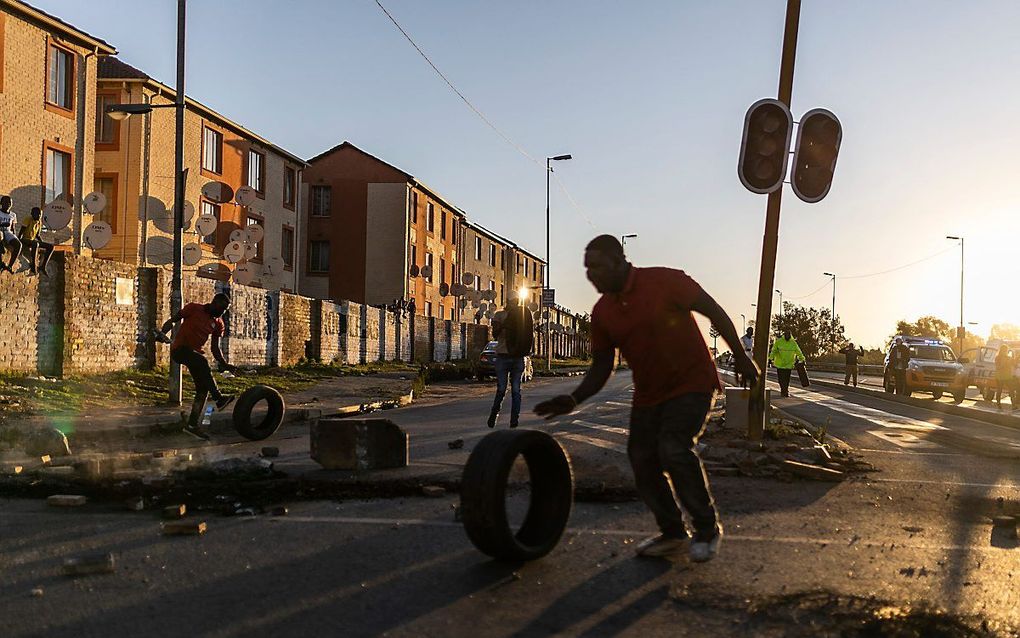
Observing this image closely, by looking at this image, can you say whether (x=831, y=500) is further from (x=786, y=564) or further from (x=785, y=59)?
(x=785, y=59)

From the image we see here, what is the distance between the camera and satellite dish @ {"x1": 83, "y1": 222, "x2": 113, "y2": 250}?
79.9ft

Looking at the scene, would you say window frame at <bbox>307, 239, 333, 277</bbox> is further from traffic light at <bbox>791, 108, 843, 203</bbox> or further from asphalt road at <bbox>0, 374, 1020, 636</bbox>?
asphalt road at <bbox>0, 374, 1020, 636</bbox>

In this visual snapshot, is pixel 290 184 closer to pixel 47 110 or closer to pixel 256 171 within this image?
pixel 256 171

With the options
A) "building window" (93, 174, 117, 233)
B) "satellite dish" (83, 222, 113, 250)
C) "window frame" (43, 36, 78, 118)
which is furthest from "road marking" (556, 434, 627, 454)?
"building window" (93, 174, 117, 233)

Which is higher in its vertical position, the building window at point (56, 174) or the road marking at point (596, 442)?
the building window at point (56, 174)

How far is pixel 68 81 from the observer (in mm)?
27703

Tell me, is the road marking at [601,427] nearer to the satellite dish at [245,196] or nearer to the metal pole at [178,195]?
the metal pole at [178,195]

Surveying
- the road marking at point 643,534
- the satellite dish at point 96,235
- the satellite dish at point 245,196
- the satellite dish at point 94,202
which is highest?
the satellite dish at point 245,196

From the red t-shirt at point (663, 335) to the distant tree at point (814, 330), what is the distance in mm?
103214

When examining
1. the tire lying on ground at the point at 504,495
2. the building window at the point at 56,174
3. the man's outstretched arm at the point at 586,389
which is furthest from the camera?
the building window at the point at 56,174

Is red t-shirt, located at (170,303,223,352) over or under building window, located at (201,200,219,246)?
under

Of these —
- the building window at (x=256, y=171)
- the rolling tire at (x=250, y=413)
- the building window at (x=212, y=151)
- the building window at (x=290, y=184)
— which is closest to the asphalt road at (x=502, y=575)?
the rolling tire at (x=250, y=413)

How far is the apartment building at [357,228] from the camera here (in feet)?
168

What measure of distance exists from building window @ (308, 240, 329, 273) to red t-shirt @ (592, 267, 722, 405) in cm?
4752
